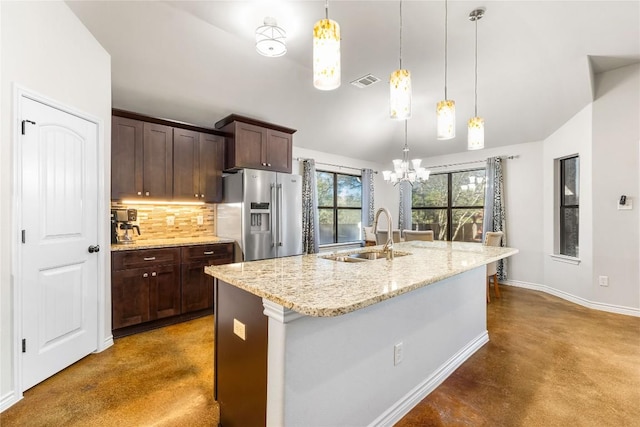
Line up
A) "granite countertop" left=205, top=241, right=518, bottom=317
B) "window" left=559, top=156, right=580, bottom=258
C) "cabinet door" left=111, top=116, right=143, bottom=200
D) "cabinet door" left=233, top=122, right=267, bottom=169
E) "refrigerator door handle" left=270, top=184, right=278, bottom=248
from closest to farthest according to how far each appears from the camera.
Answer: "granite countertop" left=205, top=241, right=518, bottom=317 → "cabinet door" left=111, top=116, right=143, bottom=200 → "cabinet door" left=233, top=122, right=267, bottom=169 → "refrigerator door handle" left=270, top=184, right=278, bottom=248 → "window" left=559, top=156, right=580, bottom=258

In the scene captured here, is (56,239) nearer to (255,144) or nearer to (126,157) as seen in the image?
(126,157)

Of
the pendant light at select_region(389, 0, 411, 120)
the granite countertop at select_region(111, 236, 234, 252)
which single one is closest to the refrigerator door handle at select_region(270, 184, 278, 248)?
the granite countertop at select_region(111, 236, 234, 252)

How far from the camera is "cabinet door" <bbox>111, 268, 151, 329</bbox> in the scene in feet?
9.37

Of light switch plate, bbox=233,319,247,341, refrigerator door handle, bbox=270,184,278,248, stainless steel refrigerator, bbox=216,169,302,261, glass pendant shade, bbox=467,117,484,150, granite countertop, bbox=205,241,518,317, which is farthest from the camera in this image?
refrigerator door handle, bbox=270,184,278,248

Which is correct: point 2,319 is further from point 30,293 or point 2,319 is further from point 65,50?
point 65,50

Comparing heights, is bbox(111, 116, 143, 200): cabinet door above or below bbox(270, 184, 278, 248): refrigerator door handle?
above

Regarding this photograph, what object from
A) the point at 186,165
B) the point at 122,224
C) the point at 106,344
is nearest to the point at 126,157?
the point at 186,165

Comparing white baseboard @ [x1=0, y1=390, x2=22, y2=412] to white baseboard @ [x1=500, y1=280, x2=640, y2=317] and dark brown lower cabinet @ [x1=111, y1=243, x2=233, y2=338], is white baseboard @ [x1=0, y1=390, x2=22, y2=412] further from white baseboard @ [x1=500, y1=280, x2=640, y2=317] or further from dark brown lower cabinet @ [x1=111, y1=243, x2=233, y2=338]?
white baseboard @ [x1=500, y1=280, x2=640, y2=317]

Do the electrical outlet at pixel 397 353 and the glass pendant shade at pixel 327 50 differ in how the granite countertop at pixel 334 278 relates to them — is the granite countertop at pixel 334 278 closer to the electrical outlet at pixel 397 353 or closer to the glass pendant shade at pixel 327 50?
the electrical outlet at pixel 397 353

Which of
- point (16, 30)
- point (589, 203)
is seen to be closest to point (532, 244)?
point (589, 203)

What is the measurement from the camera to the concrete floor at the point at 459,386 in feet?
5.86

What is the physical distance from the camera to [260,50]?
2.37 metres

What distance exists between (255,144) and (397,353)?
10.2ft

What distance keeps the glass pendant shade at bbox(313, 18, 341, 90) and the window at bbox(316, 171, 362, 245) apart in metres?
4.36
